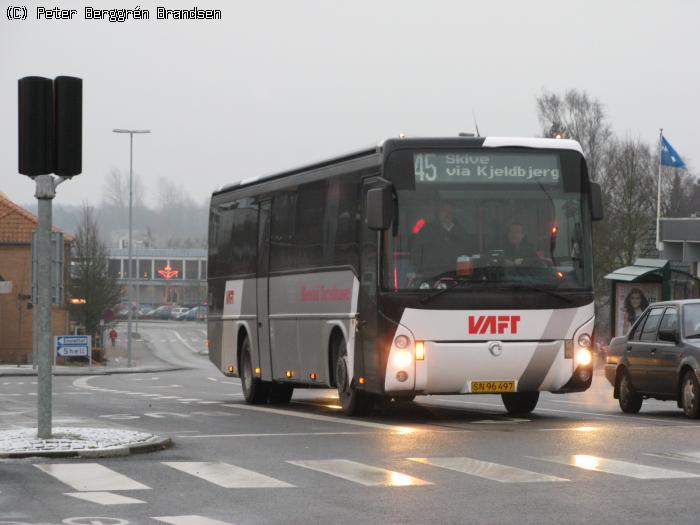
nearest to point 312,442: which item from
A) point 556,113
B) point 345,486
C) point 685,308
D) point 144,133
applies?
point 345,486

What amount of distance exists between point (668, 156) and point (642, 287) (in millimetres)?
15807

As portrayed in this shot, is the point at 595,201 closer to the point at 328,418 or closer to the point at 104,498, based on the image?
the point at 328,418

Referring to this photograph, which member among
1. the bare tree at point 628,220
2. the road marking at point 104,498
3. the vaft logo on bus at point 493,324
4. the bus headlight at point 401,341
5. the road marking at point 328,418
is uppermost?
the bare tree at point 628,220

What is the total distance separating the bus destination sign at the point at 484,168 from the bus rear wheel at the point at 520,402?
3.22 m

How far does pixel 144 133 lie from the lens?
71812 millimetres

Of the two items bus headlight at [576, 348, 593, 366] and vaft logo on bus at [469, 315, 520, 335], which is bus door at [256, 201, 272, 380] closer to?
vaft logo on bus at [469, 315, 520, 335]

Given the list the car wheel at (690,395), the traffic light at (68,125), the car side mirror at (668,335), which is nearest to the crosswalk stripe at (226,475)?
the traffic light at (68,125)

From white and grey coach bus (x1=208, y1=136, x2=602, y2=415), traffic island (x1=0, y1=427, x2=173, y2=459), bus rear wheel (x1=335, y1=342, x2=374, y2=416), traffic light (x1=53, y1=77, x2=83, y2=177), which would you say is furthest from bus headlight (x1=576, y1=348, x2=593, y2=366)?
traffic light (x1=53, y1=77, x2=83, y2=177)

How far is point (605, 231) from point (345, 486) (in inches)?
2135

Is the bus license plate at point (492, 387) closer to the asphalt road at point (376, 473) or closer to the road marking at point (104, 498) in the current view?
the asphalt road at point (376, 473)

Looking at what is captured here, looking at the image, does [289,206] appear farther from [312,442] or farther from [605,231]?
[605,231]

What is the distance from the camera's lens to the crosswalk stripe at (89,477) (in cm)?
1159

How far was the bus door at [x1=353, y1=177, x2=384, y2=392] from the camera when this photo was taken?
1867 centimetres

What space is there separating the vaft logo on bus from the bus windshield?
1.28 feet
